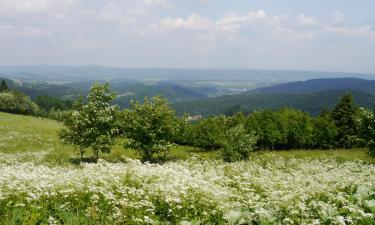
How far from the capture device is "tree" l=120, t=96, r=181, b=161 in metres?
42.1

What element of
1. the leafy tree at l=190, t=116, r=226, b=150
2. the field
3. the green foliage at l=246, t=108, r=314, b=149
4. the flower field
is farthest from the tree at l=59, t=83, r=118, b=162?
the green foliage at l=246, t=108, r=314, b=149

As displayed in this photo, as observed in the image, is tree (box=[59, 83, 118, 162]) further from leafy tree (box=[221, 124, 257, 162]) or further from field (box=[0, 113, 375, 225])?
field (box=[0, 113, 375, 225])

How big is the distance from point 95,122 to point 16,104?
7918 centimetres

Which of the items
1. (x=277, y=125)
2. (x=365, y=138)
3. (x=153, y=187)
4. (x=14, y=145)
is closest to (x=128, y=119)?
(x=14, y=145)

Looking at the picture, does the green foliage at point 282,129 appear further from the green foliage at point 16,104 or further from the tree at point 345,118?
the green foliage at point 16,104

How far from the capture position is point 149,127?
139ft

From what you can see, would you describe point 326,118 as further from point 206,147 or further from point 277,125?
point 206,147

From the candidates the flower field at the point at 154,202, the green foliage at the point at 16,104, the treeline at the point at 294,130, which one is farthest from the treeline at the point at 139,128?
the green foliage at the point at 16,104

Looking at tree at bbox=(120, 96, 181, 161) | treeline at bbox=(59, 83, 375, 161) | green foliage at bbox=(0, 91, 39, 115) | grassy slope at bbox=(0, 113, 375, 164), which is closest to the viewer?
treeline at bbox=(59, 83, 375, 161)

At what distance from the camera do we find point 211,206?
1053cm

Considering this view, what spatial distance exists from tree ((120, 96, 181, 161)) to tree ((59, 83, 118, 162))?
5.32ft

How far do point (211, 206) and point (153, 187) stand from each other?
1.92m

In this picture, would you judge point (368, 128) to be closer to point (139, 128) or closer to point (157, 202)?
point (139, 128)

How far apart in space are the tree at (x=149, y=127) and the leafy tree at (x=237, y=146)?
6363 millimetres
